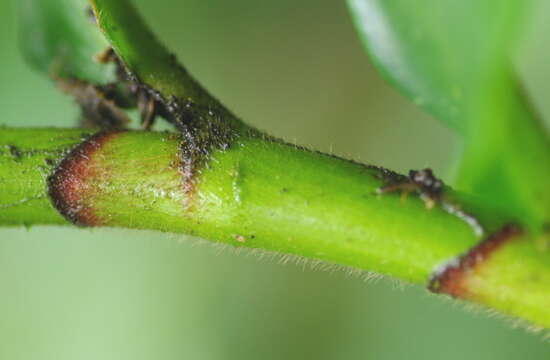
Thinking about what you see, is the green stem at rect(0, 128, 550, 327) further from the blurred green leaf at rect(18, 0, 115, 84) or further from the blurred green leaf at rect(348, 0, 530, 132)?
the blurred green leaf at rect(18, 0, 115, 84)

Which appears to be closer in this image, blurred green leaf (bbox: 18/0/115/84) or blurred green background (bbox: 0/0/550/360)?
blurred green leaf (bbox: 18/0/115/84)

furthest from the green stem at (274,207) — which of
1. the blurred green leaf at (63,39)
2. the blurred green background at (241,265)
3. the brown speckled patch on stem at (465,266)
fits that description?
the blurred green background at (241,265)

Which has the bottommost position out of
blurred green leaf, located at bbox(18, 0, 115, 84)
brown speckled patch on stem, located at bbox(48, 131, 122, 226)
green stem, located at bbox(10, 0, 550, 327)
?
brown speckled patch on stem, located at bbox(48, 131, 122, 226)

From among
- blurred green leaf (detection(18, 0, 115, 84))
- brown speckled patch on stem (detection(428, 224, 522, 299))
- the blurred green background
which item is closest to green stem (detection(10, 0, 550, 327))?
brown speckled patch on stem (detection(428, 224, 522, 299))

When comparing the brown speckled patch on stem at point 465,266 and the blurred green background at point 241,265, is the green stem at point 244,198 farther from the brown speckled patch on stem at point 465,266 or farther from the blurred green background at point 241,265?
the blurred green background at point 241,265

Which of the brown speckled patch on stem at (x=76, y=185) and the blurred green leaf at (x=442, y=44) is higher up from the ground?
the blurred green leaf at (x=442, y=44)

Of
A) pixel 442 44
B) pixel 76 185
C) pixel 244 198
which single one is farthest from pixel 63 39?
pixel 442 44

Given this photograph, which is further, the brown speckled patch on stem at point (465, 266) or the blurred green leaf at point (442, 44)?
the brown speckled patch on stem at point (465, 266)

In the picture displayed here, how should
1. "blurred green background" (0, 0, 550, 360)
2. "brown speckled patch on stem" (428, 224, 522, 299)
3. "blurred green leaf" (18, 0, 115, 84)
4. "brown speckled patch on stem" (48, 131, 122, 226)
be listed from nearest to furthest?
"brown speckled patch on stem" (428, 224, 522, 299)
"brown speckled patch on stem" (48, 131, 122, 226)
"blurred green leaf" (18, 0, 115, 84)
"blurred green background" (0, 0, 550, 360)
